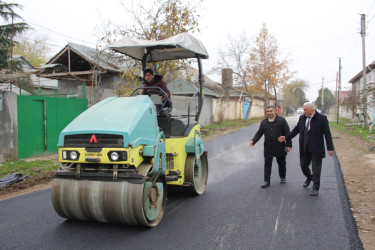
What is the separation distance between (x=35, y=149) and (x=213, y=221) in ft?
23.9

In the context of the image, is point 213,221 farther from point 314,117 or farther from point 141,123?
point 314,117

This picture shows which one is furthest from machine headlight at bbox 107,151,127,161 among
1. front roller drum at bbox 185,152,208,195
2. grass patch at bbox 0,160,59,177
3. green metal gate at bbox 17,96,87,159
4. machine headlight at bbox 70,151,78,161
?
green metal gate at bbox 17,96,87,159

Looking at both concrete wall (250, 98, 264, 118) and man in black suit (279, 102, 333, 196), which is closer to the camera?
man in black suit (279, 102, 333, 196)

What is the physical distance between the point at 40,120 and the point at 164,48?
19.3ft

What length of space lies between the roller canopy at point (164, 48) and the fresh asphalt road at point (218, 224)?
2.54 m

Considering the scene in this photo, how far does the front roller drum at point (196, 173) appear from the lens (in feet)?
16.7

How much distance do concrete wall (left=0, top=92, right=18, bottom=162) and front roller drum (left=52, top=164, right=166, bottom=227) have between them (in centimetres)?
569

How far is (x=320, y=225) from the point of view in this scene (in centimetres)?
411

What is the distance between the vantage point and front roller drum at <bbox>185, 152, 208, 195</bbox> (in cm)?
509

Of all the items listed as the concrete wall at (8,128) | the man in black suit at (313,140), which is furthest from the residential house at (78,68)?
the man in black suit at (313,140)

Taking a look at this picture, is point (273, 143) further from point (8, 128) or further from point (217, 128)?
point (217, 128)

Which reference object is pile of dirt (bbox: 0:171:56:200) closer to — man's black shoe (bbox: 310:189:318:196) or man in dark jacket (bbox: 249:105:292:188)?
man in dark jacket (bbox: 249:105:292:188)

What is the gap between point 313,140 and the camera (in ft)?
18.9

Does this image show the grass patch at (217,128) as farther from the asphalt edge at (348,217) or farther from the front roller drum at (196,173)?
the front roller drum at (196,173)
